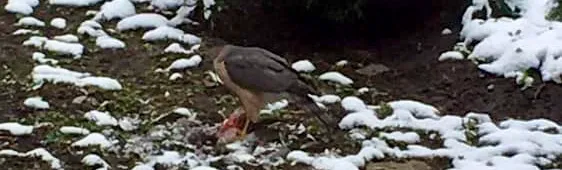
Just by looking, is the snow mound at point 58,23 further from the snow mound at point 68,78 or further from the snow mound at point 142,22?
the snow mound at point 68,78

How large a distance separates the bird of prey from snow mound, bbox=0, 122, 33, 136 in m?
0.88

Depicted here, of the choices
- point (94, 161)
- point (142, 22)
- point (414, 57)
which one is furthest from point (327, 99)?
point (142, 22)

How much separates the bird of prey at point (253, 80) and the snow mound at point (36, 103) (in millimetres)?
889

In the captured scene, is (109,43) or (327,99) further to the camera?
(109,43)

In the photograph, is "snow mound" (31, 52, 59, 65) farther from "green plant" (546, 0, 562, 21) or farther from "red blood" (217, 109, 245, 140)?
"green plant" (546, 0, 562, 21)

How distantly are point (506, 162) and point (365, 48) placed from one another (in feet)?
6.53

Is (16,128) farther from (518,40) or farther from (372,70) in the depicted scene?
(518,40)

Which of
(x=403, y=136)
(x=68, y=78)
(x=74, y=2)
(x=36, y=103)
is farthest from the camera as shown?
(x=74, y=2)

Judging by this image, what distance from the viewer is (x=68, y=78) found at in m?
6.64

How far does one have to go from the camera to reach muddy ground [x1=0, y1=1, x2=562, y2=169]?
627 centimetres

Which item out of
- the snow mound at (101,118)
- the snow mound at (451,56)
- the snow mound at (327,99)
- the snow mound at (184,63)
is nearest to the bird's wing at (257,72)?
the snow mound at (327,99)

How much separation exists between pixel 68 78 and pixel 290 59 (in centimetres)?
130

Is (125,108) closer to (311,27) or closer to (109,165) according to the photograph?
(109,165)

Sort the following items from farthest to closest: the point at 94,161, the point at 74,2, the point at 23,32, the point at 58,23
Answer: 1. the point at 74,2
2. the point at 58,23
3. the point at 23,32
4. the point at 94,161
